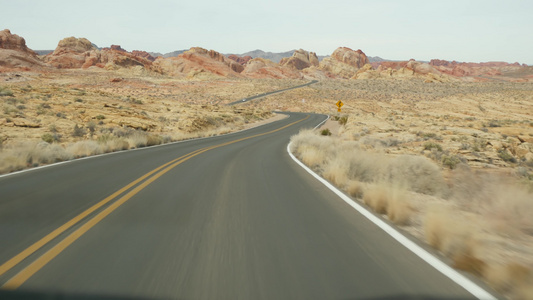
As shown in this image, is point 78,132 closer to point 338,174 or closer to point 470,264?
point 338,174

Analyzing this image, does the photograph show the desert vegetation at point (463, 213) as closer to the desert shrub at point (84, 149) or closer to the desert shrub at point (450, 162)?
the desert shrub at point (450, 162)

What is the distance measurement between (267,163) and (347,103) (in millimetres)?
60699

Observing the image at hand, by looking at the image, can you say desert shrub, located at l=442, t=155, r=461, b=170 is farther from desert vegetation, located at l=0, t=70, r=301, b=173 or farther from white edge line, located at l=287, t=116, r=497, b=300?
desert vegetation, located at l=0, t=70, r=301, b=173

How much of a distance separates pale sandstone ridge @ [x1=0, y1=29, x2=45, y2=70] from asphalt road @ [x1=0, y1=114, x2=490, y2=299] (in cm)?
11040

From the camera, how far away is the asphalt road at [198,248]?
3012 mm

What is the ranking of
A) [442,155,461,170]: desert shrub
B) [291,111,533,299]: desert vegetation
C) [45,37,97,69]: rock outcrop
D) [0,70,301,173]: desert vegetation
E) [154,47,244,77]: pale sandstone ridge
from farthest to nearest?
[154,47,244,77]: pale sandstone ridge < [45,37,97,69]: rock outcrop < [442,155,461,170]: desert shrub < [0,70,301,173]: desert vegetation < [291,111,533,299]: desert vegetation

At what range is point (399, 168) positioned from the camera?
9.95m

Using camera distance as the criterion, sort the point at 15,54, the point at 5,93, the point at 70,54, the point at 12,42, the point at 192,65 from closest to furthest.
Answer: the point at 5,93 → the point at 15,54 → the point at 12,42 → the point at 70,54 → the point at 192,65

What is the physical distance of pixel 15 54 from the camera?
99875mm

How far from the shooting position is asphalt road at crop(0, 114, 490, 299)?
9.88 feet

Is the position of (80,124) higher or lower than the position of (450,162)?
higher

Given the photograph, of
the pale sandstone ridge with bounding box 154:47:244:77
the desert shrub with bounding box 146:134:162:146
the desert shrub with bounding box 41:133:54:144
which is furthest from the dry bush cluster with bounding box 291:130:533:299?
the pale sandstone ridge with bounding box 154:47:244:77

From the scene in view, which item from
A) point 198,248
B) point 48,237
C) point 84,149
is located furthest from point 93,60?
point 198,248

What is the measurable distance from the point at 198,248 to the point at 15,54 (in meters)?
124
